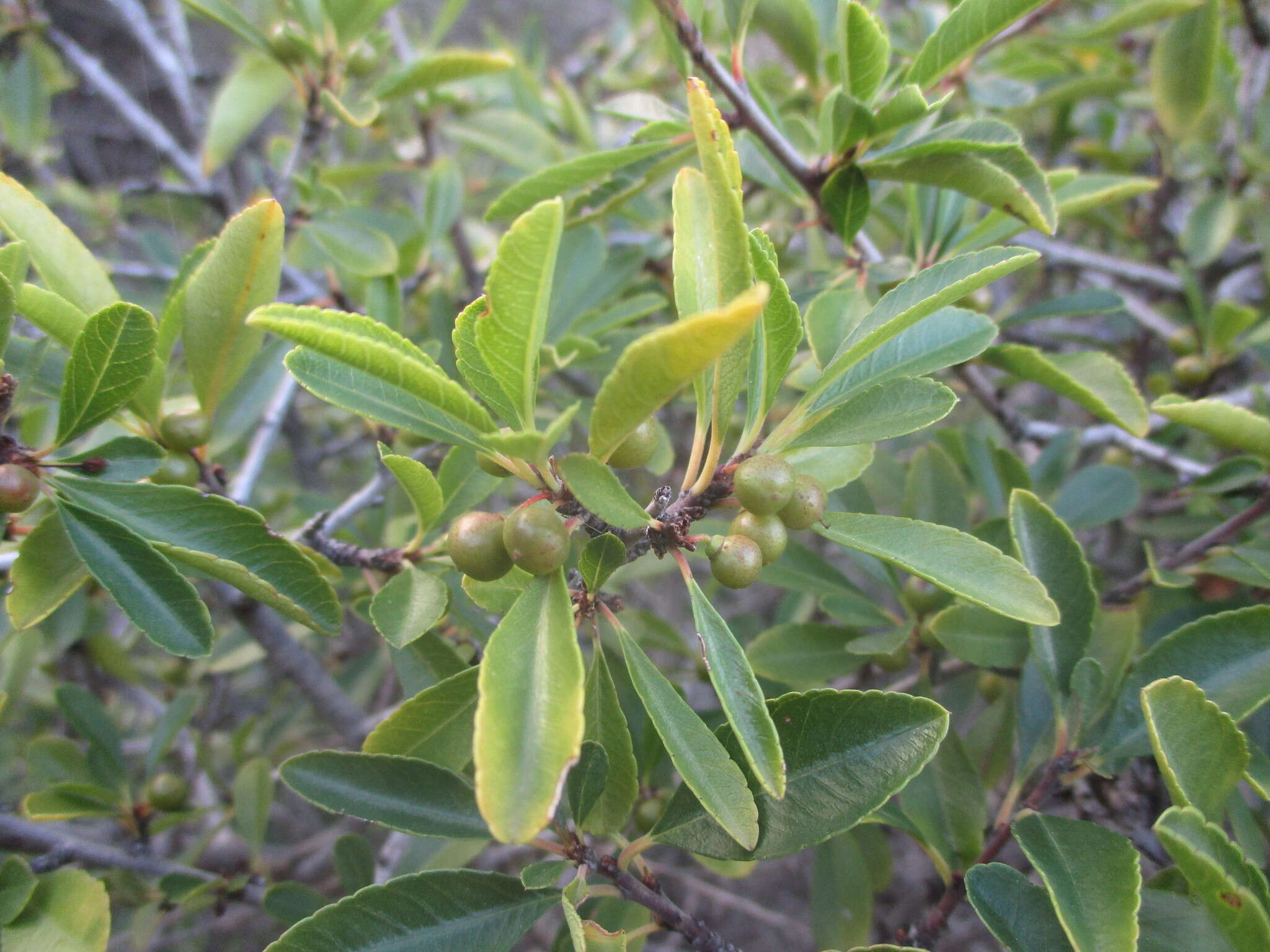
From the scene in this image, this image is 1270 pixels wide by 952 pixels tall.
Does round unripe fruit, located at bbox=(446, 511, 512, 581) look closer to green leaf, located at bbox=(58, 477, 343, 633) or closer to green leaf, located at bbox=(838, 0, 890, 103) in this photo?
green leaf, located at bbox=(58, 477, 343, 633)

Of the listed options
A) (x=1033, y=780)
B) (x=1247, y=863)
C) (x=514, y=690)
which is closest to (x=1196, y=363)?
(x=1033, y=780)

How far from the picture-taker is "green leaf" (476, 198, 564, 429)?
670 millimetres

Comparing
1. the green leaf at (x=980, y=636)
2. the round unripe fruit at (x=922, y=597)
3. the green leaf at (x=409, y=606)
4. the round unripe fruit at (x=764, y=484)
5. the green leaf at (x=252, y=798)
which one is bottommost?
the green leaf at (x=252, y=798)

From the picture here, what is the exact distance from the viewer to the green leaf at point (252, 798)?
1723mm

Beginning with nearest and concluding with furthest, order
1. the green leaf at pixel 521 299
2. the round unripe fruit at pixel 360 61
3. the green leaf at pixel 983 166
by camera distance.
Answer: the green leaf at pixel 521 299 < the green leaf at pixel 983 166 < the round unripe fruit at pixel 360 61

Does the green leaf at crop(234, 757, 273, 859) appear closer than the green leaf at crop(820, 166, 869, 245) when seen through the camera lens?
No

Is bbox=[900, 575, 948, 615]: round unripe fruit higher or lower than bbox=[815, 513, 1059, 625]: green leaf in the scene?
lower

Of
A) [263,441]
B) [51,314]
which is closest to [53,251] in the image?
[51,314]

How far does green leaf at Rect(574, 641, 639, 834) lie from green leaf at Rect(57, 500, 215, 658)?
482 mm

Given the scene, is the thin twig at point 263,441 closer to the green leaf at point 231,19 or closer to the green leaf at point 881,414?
the green leaf at point 231,19

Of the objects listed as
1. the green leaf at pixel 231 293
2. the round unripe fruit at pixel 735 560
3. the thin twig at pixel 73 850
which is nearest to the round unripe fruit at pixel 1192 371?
the round unripe fruit at pixel 735 560

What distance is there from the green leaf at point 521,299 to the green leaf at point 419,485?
0.65 ft

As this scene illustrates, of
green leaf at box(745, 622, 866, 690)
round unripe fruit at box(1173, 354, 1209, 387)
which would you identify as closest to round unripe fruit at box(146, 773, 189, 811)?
green leaf at box(745, 622, 866, 690)

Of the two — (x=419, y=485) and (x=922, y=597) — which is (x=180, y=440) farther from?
(x=922, y=597)
